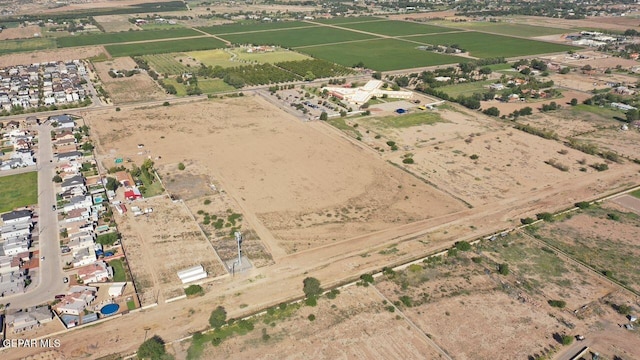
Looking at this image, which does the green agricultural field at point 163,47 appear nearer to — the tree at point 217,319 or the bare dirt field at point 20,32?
the bare dirt field at point 20,32

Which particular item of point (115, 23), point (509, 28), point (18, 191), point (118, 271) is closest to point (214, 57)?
point (18, 191)

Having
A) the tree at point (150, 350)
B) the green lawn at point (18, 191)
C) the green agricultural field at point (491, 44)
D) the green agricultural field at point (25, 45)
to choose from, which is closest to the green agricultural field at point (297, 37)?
the green agricultural field at point (491, 44)

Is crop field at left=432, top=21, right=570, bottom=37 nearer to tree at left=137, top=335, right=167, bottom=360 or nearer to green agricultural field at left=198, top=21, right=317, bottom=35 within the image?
green agricultural field at left=198, top=21, right=317, bottom=35

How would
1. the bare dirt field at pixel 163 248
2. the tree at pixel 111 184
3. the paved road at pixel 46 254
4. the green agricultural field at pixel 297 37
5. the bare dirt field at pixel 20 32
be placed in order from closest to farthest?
the paved road at pixel 46 254
the bare dirt field at pixel 163 248
the tree at pixel 111 184
the green agricultural field at pixel 297 37
the bare dirt field at pixel 20 32

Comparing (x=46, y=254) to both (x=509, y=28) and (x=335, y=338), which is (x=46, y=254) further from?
(x=509, y=28)

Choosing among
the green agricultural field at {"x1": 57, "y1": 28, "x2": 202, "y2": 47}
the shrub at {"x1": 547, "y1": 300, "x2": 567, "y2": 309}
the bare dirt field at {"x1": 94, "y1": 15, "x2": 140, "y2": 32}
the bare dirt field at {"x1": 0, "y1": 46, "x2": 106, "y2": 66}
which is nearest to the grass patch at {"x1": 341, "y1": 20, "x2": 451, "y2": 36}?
the green agricultural field at {"x1": 57, "y1": 28, "x2": 202, "y2": 47}
